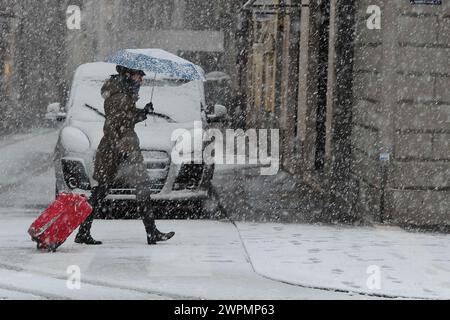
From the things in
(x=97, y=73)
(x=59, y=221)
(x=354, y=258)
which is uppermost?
(x=97, y=73)

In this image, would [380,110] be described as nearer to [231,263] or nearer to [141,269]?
[231,263]

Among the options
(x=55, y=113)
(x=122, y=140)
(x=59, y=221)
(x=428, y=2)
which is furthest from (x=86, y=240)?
(x=428, y=2)

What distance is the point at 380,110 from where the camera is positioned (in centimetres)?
1191

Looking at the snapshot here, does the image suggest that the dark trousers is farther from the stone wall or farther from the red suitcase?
the stone wall

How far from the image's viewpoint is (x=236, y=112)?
32.8 m

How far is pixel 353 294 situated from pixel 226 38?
36947 mm

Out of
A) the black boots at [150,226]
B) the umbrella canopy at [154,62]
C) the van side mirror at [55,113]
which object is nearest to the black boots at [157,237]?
the black boots at [150,226]

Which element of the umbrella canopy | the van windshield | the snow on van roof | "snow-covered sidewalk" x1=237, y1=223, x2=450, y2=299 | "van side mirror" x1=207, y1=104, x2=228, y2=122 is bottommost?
"snow-covered sidewalk" x1=237, y1=223, x2=450, y2=299

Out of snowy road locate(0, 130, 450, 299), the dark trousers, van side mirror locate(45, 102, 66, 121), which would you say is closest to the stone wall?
snowy road locate(0, 130, 450, 299)

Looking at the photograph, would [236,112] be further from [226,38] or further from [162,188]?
[162,188]

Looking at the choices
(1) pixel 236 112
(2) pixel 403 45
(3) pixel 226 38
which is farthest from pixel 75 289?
(3) pixel 226 38

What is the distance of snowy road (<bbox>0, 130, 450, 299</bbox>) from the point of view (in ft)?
25.2

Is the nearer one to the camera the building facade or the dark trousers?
the dark trousers

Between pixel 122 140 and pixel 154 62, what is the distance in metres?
0.82
